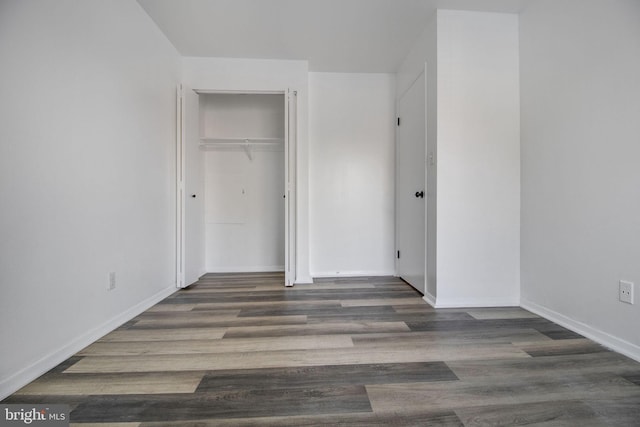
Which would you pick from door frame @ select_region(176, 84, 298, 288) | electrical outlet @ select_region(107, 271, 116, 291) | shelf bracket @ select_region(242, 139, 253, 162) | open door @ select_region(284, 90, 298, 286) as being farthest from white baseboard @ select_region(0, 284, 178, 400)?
shelf bracket @ select_region(242, 139, 253, 162)

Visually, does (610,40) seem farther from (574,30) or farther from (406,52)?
(406,52)

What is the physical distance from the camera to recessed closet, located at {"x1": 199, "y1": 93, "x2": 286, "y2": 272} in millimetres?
3525

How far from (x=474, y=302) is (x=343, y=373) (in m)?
1.52

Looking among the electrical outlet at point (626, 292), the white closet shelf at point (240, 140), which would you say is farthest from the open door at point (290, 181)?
the electrical outlet at point (626, 292)

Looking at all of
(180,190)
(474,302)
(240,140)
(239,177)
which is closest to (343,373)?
(474,302)

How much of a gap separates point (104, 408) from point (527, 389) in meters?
1.85

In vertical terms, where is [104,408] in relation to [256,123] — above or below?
below

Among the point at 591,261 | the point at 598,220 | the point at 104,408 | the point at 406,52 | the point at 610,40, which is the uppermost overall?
the point at 406,52

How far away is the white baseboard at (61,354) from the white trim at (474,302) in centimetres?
244

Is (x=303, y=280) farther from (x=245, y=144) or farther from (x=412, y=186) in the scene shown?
(x=245, y=144)

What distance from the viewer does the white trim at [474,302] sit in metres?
2.23

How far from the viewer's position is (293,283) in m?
2.94

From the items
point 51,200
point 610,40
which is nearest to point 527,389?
point 610,40

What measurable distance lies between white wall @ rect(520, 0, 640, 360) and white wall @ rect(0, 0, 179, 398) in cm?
314
